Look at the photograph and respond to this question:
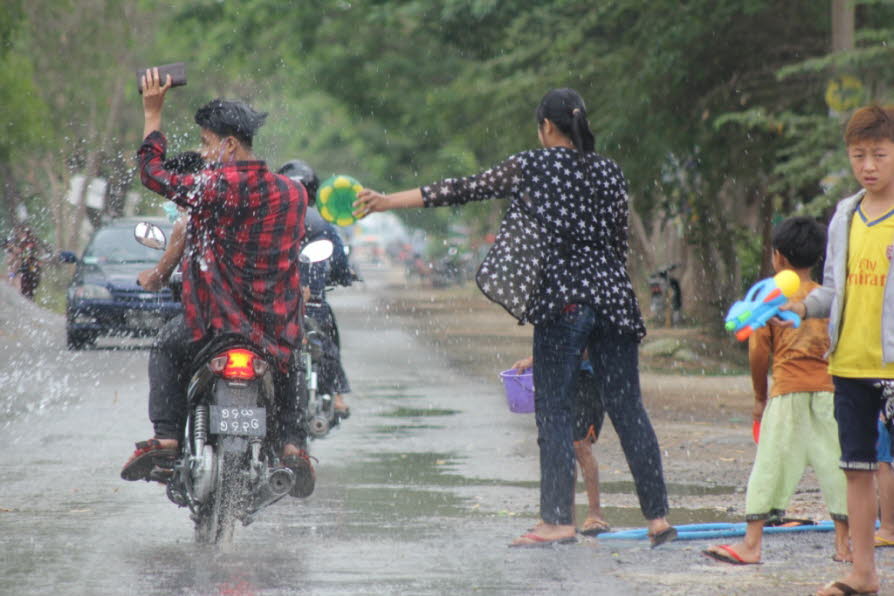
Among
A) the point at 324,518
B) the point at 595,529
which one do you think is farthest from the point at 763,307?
the point at 324,518

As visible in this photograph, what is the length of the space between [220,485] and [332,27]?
75.9 ft

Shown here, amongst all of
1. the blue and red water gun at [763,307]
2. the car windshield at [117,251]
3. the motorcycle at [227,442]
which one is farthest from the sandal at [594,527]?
the car windshield at [117,251]

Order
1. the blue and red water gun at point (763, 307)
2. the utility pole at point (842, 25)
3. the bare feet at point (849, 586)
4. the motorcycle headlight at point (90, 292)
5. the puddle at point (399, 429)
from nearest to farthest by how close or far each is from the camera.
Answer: the blue and red water gun at point (763, 307)
the bare feet at point (849, 586)
the puddle at point (399, 429)
the utility pole at point (842, 25)
the motorcycle headlight at point (90, 292)

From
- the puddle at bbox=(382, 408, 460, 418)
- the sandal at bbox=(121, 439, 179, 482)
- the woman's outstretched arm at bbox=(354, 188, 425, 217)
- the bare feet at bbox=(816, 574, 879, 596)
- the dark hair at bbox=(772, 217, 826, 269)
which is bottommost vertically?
the puddle at bbox=(382, 408, 460, 418)

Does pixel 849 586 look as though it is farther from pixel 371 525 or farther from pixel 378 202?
pixel 371 525

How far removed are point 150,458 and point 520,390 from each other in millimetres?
1643

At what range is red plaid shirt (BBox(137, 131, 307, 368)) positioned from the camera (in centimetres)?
708

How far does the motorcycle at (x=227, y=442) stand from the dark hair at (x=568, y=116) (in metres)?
1.56

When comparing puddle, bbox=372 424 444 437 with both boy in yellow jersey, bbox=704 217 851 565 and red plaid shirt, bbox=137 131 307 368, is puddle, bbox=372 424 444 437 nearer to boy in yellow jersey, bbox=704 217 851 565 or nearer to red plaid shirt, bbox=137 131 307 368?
red plaid shirt, bbox=137 131 307 368

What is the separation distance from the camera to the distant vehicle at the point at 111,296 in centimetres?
2133

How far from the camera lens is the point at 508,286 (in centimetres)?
711

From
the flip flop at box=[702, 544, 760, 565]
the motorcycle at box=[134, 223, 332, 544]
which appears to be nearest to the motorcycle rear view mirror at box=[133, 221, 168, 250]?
the motorcycle at box=[134, 223, 332, 544]

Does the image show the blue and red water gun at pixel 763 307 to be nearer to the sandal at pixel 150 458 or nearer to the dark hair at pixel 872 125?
the dark hair at pixel 872 125

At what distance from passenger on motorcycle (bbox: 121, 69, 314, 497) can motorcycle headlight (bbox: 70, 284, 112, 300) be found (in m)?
14.4
